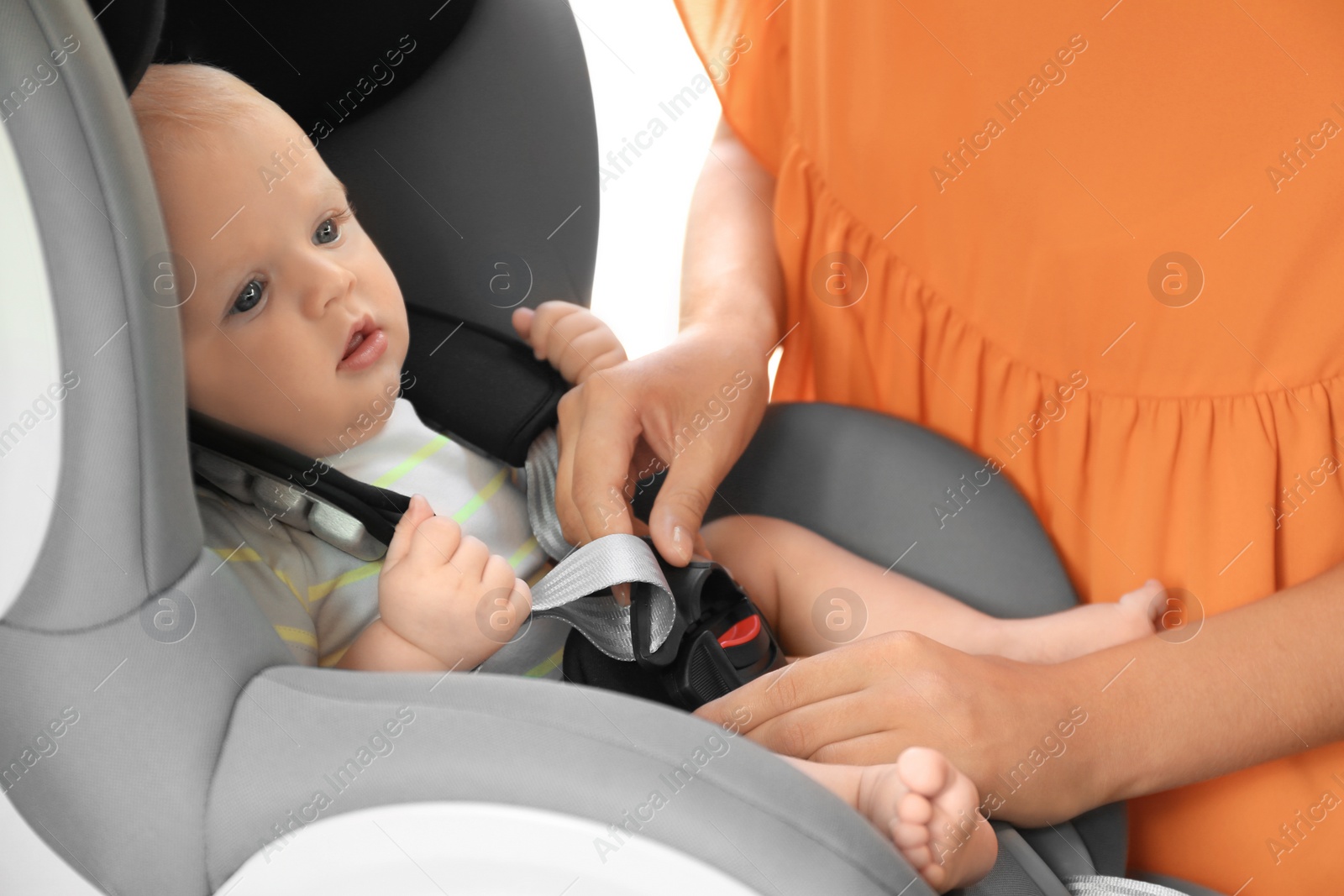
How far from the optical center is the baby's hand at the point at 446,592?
62 cm

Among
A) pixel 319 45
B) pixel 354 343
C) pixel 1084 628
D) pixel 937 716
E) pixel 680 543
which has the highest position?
pixel 319 45

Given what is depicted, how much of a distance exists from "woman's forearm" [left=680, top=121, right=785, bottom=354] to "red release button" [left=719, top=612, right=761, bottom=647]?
0.81ft

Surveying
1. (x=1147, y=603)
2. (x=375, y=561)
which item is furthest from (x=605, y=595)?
(x=1147, y=603)

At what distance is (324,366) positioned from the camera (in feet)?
2.31

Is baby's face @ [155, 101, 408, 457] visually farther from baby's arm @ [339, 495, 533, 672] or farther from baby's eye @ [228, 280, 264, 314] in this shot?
baby's arm @ [339, 495, 533, 672]

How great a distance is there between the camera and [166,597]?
0.43 m

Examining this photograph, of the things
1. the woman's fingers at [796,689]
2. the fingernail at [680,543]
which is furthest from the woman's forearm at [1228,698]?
the fingernail at [680,543]

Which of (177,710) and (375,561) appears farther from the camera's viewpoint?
(375,561)

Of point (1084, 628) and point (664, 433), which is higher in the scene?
point (664, 433)

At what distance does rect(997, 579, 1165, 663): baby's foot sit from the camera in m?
0.71

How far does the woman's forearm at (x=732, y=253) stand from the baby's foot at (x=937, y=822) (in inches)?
17.2

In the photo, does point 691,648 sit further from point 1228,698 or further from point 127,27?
point 127,27

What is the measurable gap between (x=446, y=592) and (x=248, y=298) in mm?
229

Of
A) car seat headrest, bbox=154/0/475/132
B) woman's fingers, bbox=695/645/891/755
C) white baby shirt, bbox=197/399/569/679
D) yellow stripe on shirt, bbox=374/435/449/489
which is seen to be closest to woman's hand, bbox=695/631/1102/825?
woman's fingers, bbox=695/645/891/755
